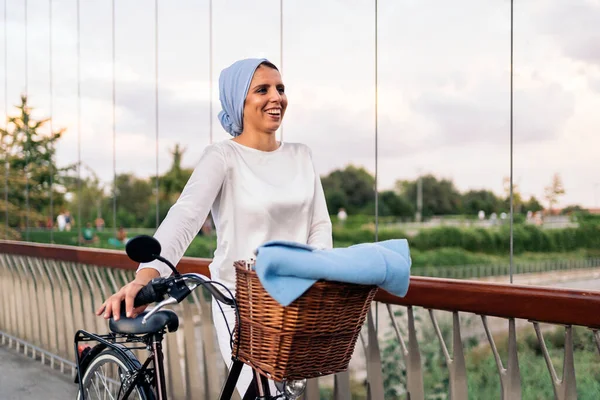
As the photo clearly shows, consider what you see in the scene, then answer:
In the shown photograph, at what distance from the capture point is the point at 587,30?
167ft

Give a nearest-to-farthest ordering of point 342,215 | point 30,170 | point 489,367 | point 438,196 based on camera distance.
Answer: point 30,170
point 489,367
point 342,215
point 438,196

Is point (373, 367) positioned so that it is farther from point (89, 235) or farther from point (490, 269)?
point (490, 269)

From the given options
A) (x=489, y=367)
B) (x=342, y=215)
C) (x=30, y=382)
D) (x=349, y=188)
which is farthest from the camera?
(x=342, y=215)

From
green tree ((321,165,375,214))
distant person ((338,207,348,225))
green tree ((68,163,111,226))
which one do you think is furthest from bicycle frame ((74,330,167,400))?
distant person ((338,207,348,225))

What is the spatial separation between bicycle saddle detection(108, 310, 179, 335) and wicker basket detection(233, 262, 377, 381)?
36 centimetres

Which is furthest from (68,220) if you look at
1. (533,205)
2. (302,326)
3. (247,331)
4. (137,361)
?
(302,326)

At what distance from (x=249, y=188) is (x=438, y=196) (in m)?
52.0

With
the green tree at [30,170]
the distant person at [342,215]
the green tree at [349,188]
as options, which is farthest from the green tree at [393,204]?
the green tree at [30,170]

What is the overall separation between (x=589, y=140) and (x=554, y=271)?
1015 centimetres

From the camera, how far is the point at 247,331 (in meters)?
1.20

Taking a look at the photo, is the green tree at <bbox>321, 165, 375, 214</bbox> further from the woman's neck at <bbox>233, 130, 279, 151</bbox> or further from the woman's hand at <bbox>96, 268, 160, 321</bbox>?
the woman's hand at <bbox>96, 268, 160, 321</bbox>

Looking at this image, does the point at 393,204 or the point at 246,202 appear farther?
the point at 393,204

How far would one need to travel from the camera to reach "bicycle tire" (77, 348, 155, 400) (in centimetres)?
164

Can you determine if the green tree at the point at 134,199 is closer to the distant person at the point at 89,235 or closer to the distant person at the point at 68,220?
the distant person at the point at 89,235
